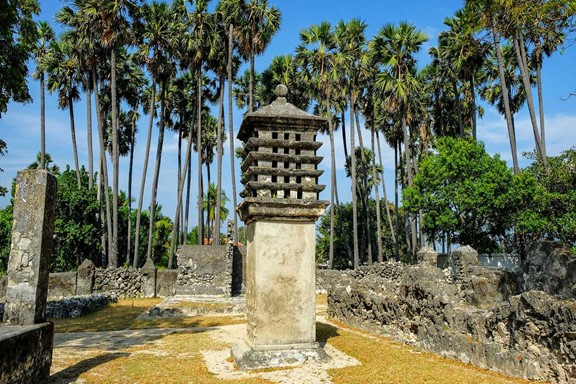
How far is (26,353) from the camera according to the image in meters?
6.25

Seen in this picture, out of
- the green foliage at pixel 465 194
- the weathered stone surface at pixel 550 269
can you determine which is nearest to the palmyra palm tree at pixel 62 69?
the green foliage at pixel 465 194

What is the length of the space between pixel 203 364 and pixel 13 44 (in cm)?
1196

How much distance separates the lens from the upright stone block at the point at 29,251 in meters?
6.71

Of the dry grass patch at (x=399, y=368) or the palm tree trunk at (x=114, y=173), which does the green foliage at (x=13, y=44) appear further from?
the palm tree trunk at (x=114, y=173)

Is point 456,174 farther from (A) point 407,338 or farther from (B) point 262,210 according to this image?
(B) point 262,210

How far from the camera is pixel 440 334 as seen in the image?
886 centimetres

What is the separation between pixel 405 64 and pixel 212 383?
31.0 m

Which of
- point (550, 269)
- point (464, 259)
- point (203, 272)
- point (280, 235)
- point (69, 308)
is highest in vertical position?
point (280, 235)

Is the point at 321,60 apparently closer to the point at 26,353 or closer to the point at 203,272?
the point at 203,272

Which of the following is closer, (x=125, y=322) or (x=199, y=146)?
(x=125, y=322)

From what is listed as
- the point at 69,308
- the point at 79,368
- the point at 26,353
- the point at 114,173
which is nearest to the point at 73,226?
the point at 114,173

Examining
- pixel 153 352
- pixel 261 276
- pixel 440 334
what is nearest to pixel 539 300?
pixel 440 334

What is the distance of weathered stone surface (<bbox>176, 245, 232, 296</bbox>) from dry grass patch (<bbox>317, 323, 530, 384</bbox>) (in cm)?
1522

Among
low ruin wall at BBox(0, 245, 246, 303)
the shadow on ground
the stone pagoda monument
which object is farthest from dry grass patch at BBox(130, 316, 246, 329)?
low ruin wall at BBox(0, 245, 246, 303)
